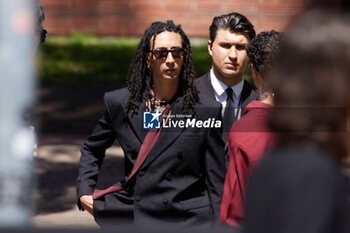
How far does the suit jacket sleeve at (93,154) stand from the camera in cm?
394

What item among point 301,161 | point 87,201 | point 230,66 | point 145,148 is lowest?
point 301,161

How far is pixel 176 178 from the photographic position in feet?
12.0

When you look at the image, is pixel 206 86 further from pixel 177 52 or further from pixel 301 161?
pixel 301 161

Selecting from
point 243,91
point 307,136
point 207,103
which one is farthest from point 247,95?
point 307,136

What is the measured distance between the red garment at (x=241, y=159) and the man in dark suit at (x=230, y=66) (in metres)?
1.36

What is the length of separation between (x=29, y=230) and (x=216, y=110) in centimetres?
203

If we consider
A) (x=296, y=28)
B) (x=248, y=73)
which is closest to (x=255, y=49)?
(x=296, y=28)

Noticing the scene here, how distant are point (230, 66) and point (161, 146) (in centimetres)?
110

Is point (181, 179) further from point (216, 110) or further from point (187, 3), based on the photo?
point (187, 3)

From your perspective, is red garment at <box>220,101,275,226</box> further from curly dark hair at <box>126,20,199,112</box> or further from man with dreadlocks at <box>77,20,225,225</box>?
curly dark hair at <box>126,20,199,112</box>

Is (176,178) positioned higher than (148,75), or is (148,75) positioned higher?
(148,75)

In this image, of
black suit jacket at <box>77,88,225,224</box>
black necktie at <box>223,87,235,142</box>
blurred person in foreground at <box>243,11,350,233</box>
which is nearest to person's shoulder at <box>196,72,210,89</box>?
black necktie at <box>223,87,235,142</box>

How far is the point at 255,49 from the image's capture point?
11.7 ft

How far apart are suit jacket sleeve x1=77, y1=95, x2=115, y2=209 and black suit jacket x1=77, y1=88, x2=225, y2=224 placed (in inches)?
7.5
